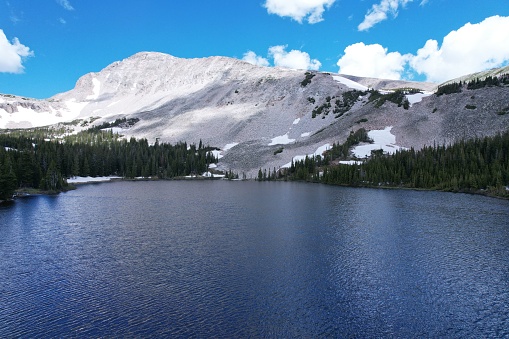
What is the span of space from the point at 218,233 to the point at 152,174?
135 m

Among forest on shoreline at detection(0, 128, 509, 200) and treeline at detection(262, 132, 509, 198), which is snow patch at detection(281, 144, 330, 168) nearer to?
forest on shoreline at detection(0, 128, 509, 200)

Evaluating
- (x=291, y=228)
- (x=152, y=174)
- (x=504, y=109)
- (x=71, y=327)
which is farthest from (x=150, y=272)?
(x=504, y=109)

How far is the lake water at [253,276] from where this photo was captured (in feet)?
77.8

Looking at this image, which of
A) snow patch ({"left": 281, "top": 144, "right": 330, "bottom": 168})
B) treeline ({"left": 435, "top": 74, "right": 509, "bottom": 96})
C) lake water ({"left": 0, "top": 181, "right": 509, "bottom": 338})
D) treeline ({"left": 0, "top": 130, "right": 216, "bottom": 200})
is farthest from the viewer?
treeline ({"left": 435, "top": 74, "right": 509, "bottom": 96})

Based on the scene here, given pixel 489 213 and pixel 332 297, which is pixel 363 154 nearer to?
pixel 489 213

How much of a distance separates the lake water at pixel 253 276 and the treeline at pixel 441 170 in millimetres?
43821

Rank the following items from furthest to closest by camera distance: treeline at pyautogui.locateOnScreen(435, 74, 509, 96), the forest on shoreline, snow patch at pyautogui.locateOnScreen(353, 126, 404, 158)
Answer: treeline at pyautogui.locateOnScreen(435, 74, 509, 96) → snow patch at pyautogui.locateOnScreen(353, 126, 404, 158) → the forest on shoreline

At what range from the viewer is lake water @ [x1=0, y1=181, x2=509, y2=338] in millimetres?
23703

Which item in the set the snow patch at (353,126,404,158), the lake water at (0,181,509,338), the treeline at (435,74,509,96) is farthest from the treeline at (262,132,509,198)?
the treeline at (435,74,509,96)

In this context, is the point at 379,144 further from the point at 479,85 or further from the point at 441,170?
the point at 479,85

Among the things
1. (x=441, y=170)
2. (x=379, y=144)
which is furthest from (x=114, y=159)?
(x=441, y=170)

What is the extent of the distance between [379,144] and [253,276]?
142434 millimetres

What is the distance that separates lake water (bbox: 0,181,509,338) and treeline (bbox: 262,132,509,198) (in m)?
43.8

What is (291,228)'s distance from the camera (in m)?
54.0
